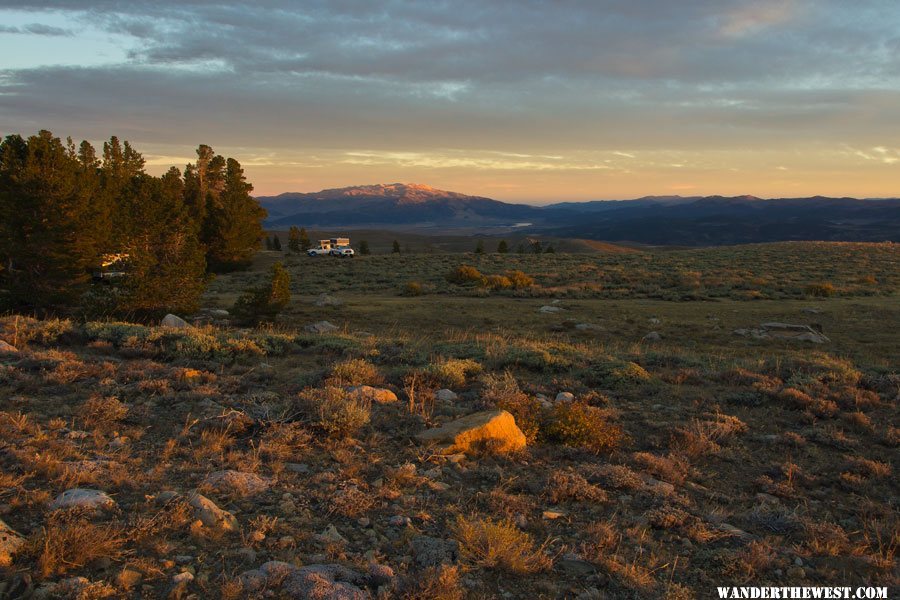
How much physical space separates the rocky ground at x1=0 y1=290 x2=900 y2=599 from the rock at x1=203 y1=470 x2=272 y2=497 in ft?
0.07

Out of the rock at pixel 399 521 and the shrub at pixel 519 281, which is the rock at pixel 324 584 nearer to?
the rock at pixel 399 521

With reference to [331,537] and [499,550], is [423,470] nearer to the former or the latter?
[331,537]

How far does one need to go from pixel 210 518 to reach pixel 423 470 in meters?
2.01

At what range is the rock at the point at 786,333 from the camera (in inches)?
655

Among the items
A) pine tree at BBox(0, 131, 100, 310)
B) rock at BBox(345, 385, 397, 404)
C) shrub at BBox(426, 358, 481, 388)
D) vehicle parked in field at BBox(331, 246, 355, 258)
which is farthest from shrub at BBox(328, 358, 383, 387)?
vehicle parked in field at BBox(331, 246, 355, 258)

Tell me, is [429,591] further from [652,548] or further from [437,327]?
[437,327]

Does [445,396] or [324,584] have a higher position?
[324,584]

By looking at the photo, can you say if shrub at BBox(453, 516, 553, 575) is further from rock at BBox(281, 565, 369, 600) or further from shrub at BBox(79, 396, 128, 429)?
shrub at BBox(79, 396, 128, 429)

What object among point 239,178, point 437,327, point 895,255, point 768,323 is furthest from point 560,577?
point 895,255

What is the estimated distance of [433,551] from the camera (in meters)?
3.79

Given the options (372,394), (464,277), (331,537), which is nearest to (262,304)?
(372,394)

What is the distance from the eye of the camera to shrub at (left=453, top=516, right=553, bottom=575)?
369 centimetres

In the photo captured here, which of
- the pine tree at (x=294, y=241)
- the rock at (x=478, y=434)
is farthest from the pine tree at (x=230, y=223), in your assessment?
the rock at (x=478, y=434)

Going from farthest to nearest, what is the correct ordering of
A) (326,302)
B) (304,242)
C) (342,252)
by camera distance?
(304,242) → (342,252) → (326,302)
